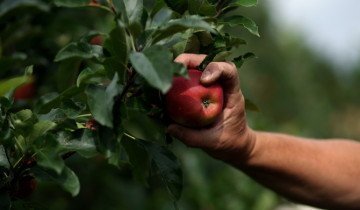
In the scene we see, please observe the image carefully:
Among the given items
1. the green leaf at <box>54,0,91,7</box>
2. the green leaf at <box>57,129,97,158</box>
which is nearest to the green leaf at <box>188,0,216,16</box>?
the green leaf at <box>54,0,91,7</box>

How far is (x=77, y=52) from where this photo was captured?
119 centimetres

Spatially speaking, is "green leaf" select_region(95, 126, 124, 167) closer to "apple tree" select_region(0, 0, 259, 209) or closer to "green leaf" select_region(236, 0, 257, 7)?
"apple tree" select_region(0, 0, 259, 209)

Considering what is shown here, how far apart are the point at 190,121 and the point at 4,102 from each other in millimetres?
365

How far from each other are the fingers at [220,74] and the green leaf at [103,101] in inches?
8.1

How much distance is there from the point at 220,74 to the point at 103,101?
270 millimetres

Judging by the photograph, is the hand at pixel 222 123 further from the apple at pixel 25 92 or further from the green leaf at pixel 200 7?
the apple at pixel 25 92

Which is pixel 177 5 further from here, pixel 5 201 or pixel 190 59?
pixel 5 201

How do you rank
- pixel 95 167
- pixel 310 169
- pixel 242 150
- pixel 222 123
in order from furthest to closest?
pixel 95 167
pixel 310 169
pixel 242 150
pixel 222 123

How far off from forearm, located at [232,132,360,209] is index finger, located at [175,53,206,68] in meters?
0.50

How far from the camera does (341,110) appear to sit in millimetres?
9852

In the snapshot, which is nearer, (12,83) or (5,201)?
(12,83)

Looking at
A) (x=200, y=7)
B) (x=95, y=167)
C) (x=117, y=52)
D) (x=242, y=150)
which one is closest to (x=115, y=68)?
(x=117, y=52)

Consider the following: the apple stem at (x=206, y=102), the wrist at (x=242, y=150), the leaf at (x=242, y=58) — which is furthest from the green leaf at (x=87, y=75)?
the wrist at (x=242, y=150)

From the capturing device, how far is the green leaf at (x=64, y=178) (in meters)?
1.16
